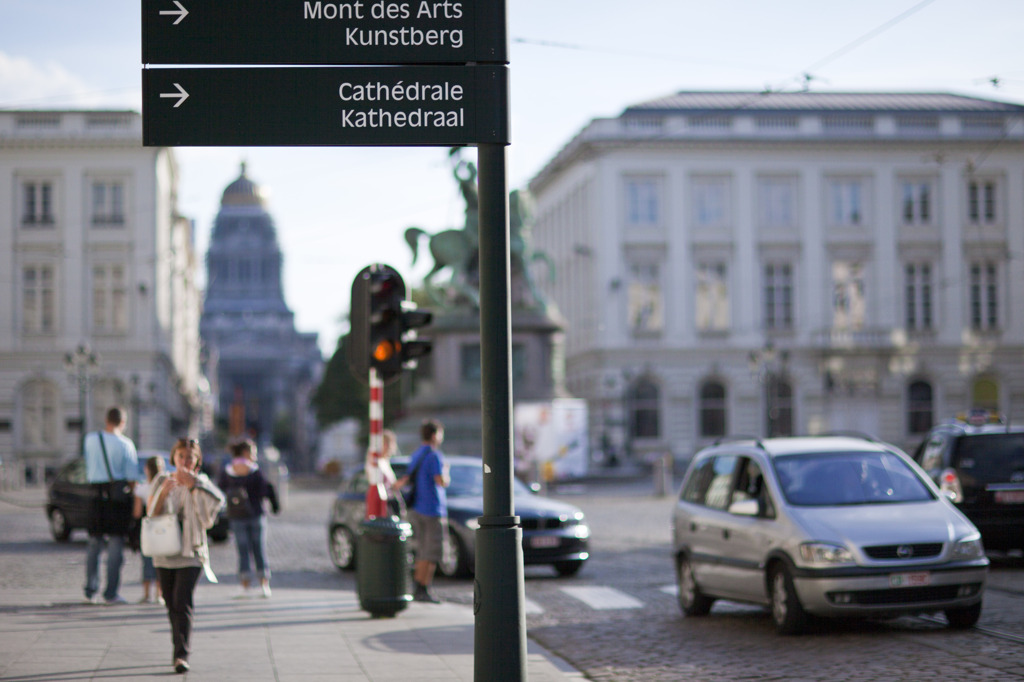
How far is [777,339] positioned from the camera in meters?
72.1

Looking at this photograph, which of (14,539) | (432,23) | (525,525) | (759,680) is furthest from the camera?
(14,539)

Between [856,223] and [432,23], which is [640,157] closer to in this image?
[856,223]

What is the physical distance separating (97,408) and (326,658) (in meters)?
60.3

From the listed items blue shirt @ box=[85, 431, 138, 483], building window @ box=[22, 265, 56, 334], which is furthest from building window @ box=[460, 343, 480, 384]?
building window @ box=[22, 265, 56, 334]

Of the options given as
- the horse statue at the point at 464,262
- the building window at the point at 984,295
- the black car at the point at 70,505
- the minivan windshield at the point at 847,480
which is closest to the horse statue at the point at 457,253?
the horse statue at the point at 464,262

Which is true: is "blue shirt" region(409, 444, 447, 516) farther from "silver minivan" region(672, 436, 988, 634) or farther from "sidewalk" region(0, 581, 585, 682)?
"silver minivan" region(672, 436, 988, 634)

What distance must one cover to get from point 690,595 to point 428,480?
307cm

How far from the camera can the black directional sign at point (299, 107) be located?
7.65 m

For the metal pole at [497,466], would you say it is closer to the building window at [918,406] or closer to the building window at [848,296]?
the building window at [848,296]

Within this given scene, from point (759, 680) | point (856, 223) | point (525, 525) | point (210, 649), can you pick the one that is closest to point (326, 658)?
point (210, 649)

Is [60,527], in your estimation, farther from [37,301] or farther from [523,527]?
[37,301]

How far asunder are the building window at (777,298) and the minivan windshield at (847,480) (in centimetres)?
5954

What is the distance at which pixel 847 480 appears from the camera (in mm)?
13102


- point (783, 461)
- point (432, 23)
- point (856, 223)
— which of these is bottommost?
point (783, 461)
